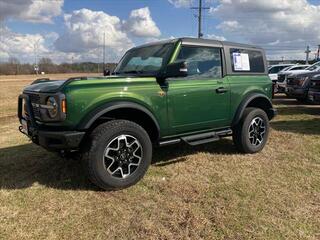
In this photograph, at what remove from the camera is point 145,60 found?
19.3 feet

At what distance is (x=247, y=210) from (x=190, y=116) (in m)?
1.80

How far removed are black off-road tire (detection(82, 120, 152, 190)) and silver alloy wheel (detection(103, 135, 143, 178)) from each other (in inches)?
1.8

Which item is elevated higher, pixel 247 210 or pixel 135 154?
pixel 135 154

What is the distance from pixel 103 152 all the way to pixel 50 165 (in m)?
1.62

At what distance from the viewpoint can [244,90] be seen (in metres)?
6.38

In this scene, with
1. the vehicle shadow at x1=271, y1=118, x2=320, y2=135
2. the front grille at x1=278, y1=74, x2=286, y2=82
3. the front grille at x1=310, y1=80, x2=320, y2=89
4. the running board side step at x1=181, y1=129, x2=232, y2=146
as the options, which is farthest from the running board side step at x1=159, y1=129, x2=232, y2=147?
the front grille at x1=278, y1=74, x2=286, y2=82

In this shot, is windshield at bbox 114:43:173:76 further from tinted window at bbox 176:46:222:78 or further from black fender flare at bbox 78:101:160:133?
black fender flare at bbox 78:101:160:133

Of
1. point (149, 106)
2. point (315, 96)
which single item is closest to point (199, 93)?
point (149, 106)

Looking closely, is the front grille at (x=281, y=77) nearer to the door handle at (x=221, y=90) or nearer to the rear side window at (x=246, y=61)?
the rear side window at (x=246, y=61)

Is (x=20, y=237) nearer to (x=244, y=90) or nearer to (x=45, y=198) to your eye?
(x=45, y=198)

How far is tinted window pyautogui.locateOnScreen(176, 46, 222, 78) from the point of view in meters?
5.65

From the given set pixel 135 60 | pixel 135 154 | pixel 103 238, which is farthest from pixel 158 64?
pixel 103 238

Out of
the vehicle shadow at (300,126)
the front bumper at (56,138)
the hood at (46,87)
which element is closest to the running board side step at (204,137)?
the front bumper at (56,138)

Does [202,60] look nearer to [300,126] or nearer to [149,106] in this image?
[149,106]
